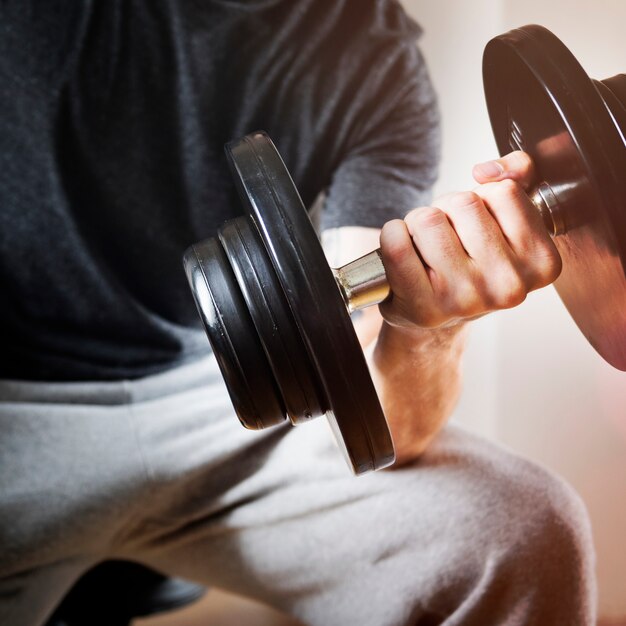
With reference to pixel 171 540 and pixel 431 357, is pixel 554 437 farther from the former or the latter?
pixel 171 540

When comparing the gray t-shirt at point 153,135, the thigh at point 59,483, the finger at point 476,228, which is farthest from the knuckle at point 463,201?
the thigh at point 59,483

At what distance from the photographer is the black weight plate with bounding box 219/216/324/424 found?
37 cm

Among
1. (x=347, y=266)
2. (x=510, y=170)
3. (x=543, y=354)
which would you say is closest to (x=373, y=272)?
(x=347, y=266)

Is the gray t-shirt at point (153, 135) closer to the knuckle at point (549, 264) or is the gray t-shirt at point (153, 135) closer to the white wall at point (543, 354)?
the white wall at point (543, 354)

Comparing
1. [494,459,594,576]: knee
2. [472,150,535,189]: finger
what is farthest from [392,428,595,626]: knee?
[472,150,535,189]: finger

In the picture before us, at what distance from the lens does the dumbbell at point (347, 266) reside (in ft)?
1.15

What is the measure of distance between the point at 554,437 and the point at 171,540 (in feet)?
1.48

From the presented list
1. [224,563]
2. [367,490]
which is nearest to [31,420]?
[224,563]

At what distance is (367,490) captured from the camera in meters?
0.66

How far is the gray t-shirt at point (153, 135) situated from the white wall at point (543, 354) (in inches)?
2.1

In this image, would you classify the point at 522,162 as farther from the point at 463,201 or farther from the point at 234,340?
the point at 234,340

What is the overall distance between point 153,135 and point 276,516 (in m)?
0.48

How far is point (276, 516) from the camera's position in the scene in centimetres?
70

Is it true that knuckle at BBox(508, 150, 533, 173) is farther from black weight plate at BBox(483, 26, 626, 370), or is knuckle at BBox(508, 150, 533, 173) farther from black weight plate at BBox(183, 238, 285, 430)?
black weight plate at BBox(183, 238, 285, 430)
